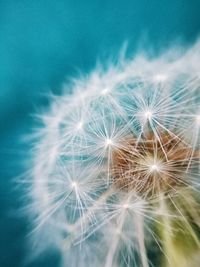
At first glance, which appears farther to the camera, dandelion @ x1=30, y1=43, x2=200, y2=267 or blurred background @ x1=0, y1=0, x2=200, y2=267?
blurred background @ x1=0, y1=0, x2=200, y2=267

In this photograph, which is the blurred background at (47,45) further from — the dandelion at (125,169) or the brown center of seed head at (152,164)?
the brown center of seed head at (152,164)

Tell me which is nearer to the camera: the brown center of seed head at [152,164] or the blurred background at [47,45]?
the brown center of seed head at [152,164]

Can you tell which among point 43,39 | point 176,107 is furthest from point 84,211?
point 43,39

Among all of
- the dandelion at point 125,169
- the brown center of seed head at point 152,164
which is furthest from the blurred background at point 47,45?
the brown center of seed head at point 152,164

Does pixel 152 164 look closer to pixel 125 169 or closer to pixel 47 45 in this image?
pixel 125 169

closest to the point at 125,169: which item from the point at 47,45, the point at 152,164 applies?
the point at 152,164

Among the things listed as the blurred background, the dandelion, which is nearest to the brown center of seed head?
the dandelion

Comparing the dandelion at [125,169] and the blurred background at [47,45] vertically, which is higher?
the blurred background at [47,45]

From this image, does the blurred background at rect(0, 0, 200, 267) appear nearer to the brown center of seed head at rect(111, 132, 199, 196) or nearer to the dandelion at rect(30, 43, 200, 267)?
the dandelion at rect(30, 43, 200, 267)

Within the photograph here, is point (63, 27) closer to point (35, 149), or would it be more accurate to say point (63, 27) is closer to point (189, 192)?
point (35, 149)
